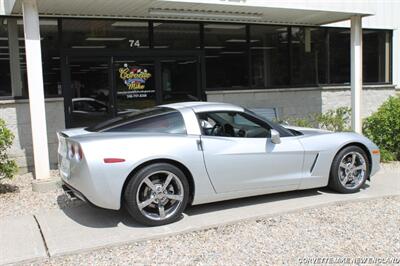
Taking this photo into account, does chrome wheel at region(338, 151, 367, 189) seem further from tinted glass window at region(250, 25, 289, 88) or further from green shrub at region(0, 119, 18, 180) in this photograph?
tinted glass window at region(250, 25, 289, 88)

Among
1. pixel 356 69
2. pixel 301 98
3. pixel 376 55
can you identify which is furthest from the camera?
pixel 376 55

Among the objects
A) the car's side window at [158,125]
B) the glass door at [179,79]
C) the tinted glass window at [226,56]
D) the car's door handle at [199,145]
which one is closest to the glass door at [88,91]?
the glass door at [179,79]

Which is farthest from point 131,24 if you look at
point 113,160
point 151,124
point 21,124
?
point 113,160

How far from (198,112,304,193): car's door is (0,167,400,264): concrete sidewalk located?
0.32 metres

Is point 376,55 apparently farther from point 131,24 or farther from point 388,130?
point 131,24

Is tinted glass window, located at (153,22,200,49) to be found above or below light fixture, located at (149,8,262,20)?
below

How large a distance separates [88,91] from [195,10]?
2664mm

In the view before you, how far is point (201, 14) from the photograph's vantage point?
9.49 metres

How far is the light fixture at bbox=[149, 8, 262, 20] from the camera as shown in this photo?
9070 millimetres

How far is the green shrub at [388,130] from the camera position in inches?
378

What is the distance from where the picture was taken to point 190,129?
5613 millimetres

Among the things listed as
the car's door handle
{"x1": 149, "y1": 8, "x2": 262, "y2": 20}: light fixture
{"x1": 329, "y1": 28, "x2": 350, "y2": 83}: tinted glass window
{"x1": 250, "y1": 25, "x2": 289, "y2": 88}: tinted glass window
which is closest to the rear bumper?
the car's door handle

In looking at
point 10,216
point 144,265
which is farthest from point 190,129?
point 10,216

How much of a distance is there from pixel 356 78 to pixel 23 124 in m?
6.91
